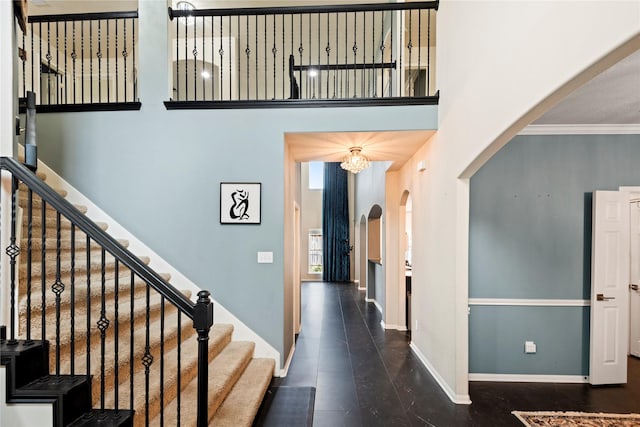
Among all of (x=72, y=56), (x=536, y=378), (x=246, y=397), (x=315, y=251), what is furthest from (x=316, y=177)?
(x=246, y=397)

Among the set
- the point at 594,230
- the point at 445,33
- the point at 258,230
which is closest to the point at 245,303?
the point at 258,230

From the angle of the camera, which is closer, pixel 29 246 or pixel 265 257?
pixel 29 246

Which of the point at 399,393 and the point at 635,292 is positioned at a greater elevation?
the point at 635,292

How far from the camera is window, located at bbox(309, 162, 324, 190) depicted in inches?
416

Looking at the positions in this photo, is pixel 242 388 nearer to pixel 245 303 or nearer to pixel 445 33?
pixel 245 303

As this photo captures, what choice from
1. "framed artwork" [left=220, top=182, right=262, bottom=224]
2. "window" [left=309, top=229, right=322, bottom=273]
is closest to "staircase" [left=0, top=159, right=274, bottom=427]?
"framed artwork" [left=220, top=182, right=262, bottom=224]

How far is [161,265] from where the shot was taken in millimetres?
3316

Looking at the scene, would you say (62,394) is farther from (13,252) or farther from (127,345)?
(13,252)

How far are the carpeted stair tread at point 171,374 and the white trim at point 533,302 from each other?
8.51 ft

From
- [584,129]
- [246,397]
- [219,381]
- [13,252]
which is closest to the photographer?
[13,252]

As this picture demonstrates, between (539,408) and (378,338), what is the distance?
2.13 metres

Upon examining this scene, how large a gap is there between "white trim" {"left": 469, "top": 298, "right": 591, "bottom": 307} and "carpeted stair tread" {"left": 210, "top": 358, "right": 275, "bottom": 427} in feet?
7.63

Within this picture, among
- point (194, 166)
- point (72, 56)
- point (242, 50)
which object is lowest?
point (194, 166)

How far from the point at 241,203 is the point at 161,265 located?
1108mm
